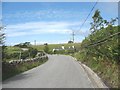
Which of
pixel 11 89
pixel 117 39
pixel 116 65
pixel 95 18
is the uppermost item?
pixel 95 18

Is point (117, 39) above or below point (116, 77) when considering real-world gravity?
above

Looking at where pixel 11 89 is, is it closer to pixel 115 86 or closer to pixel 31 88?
pixel 31 88

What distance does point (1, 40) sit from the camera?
69.1 feet

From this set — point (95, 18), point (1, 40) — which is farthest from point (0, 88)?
point (95, 18)

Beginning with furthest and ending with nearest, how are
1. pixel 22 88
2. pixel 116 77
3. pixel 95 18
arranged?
pixel 95 18, pixel 22 88, pixel 116 77

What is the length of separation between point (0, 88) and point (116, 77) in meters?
5.29

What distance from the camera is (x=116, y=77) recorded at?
1306 centimetres

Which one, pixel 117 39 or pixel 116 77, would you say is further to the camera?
pixel 117 39

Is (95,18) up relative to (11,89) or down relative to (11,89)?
up

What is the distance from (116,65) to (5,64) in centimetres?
1115

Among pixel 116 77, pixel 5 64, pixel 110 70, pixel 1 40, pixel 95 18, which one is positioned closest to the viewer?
pixel 116 77

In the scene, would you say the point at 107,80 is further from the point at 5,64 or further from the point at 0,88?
the point at 5,64

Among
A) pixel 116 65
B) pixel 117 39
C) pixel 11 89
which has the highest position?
pixel 117 39

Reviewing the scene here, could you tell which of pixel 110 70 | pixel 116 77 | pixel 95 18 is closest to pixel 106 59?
pixel 110 70
